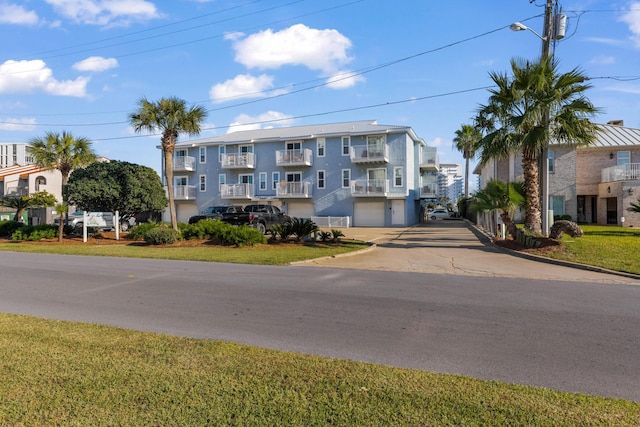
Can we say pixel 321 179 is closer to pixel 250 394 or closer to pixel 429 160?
pixel 429 160

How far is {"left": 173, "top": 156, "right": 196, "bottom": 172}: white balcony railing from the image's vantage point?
42.2m

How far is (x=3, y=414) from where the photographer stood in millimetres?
3242

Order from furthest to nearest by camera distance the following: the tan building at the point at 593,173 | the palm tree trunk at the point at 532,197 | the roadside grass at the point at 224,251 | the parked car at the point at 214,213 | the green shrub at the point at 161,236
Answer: the tan building at the point at 593,173
the parked car at the point at 214,213
the green shrub at the point at 161,236
the palm tree trunk at the point at 532,197
the roadside grass at the point at 224,251

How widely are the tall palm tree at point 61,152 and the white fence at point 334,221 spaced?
18.4m

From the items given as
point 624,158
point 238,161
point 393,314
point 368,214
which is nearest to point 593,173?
point 624,158

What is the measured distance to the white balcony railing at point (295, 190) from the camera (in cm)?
3803

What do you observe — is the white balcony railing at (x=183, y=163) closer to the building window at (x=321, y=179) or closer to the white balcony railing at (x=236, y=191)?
the white balcony railing at (x=236, y=191)

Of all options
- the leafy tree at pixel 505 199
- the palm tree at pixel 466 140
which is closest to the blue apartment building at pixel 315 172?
the palm tree at pixel 466 140

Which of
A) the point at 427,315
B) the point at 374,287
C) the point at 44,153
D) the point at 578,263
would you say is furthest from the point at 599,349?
the point at 44,153

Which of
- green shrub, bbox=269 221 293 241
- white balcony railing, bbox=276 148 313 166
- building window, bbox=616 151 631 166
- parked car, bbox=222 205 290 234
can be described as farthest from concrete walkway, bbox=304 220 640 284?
white balcony railing, bbox=276 148 313 166

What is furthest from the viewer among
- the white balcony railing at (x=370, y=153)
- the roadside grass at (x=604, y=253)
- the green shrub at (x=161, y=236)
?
the white balcony railing at (x=370, y=153)

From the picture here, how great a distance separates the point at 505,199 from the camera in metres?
17.1

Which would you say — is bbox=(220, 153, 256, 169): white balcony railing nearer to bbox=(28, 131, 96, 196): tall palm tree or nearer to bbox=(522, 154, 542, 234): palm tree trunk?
bbox=(28, 131, 96, 196): tall palm tree

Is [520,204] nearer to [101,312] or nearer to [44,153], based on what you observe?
[101,312]
